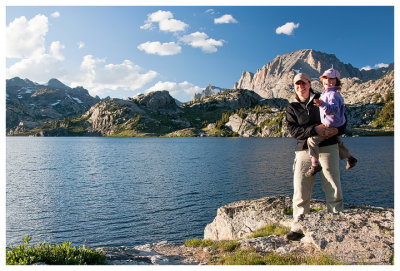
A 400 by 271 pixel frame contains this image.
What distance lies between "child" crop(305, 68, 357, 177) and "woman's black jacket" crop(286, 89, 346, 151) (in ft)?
1.03

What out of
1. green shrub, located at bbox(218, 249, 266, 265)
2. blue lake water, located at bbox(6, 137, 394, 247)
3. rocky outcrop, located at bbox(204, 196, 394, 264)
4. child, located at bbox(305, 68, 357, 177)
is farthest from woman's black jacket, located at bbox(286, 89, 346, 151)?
blue lake water, located at bbox(6, 137, 394, 247)

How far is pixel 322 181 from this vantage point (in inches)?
393

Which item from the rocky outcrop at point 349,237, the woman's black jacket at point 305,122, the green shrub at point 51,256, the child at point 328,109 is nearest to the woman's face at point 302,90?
the woman's black jacket at point 305,122

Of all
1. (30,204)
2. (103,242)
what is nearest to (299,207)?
(103,242)

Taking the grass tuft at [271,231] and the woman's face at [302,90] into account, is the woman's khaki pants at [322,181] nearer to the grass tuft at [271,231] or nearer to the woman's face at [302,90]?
the woman's face at [302,90]

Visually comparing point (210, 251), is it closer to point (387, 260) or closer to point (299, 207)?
point (299, 207)

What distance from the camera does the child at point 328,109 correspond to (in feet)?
28.3

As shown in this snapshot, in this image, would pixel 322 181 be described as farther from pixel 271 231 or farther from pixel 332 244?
pixel 271 231

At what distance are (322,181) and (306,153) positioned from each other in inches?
54.4

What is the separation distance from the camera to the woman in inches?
374

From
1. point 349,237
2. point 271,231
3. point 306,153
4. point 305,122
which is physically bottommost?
point 271,231

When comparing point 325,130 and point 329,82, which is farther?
point 329,82

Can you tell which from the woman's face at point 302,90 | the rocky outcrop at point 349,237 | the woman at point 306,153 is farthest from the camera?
the woman's face at point 302,90

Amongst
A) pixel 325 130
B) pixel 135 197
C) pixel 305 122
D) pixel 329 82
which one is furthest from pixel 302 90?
pixel 135 197
